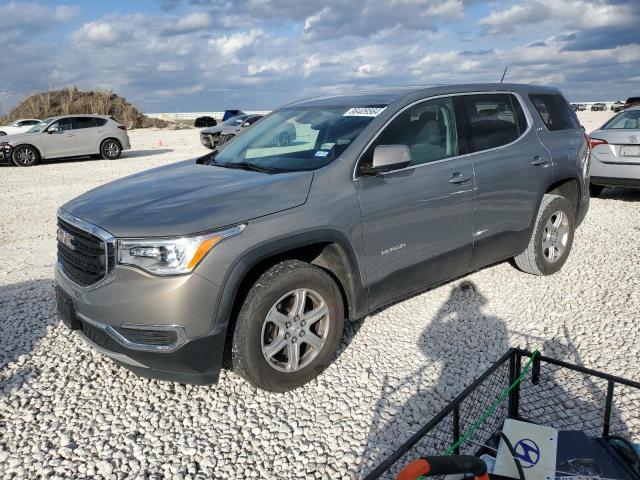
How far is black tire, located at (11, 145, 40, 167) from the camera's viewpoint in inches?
645

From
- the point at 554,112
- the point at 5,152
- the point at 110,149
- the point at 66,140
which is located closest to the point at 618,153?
the point at 554,112

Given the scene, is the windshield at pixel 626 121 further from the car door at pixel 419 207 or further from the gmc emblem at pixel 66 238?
the gmc emblem at pixel 66 238

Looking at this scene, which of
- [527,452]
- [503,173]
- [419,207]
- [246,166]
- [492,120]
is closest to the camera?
[527,452]

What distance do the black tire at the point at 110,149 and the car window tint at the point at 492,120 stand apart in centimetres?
1632

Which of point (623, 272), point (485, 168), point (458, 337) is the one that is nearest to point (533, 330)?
point (458, 337)

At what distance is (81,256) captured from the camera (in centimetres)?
315

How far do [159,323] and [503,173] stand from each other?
10.2ft

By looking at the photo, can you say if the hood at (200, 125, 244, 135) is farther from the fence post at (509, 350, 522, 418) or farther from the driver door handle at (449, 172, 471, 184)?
the fence post at (509, 350, 522, 418)

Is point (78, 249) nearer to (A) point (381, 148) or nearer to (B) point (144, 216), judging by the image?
(B) point (144, 216)

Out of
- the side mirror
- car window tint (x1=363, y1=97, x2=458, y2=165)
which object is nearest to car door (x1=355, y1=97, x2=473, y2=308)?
car window tint (x1=363, y1=97, x2=458, y2=165)

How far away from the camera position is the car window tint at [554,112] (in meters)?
5.11

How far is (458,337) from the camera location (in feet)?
13.3

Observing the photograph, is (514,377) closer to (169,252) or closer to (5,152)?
(169,252)

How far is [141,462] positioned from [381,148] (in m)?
2.33
